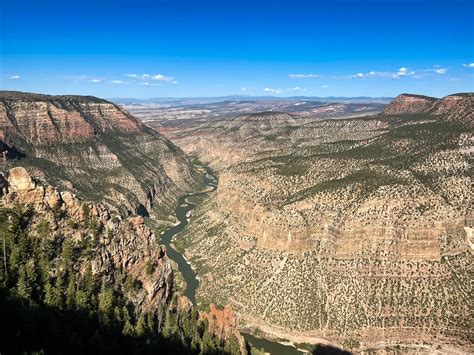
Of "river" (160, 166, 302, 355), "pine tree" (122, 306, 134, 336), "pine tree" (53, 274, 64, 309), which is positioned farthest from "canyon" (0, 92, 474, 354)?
"pine tree" (53, 274, 64, 309)

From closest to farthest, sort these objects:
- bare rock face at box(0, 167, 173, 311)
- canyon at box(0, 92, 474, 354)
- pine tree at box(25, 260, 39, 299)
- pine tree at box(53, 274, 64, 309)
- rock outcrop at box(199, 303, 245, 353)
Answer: pine tree at box(25, 260, 39, 299)
pine tree at box(53, 274, 64, 309)
bare rock face at box(0, 167, 173, 311)
canyon at box(0, 92, 474, 354)
rock outcrop at box(199, 303, 245, 353)

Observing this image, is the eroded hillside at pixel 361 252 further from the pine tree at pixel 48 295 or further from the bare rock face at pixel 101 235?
the pine tree at pixel 48 295

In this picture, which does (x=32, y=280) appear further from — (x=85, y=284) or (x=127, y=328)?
(x=127, y=328)

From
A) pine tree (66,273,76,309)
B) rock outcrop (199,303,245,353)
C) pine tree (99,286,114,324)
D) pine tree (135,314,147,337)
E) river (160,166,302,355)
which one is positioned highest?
pine tree (66,273,76,309)

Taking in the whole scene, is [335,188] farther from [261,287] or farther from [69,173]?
[69,173]

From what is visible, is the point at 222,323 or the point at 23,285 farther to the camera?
the point at 222,323

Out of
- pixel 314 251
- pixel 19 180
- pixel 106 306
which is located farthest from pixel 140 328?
pixel 314 251

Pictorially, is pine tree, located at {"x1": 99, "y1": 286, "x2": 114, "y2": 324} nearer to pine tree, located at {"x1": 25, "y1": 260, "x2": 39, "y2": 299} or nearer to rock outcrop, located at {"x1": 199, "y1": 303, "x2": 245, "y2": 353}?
pine tree, located at {"x1": 25, "y1": 260, "x2": 39, "y2": 299}

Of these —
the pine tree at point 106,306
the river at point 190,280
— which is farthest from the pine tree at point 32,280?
the river at point 190,280
